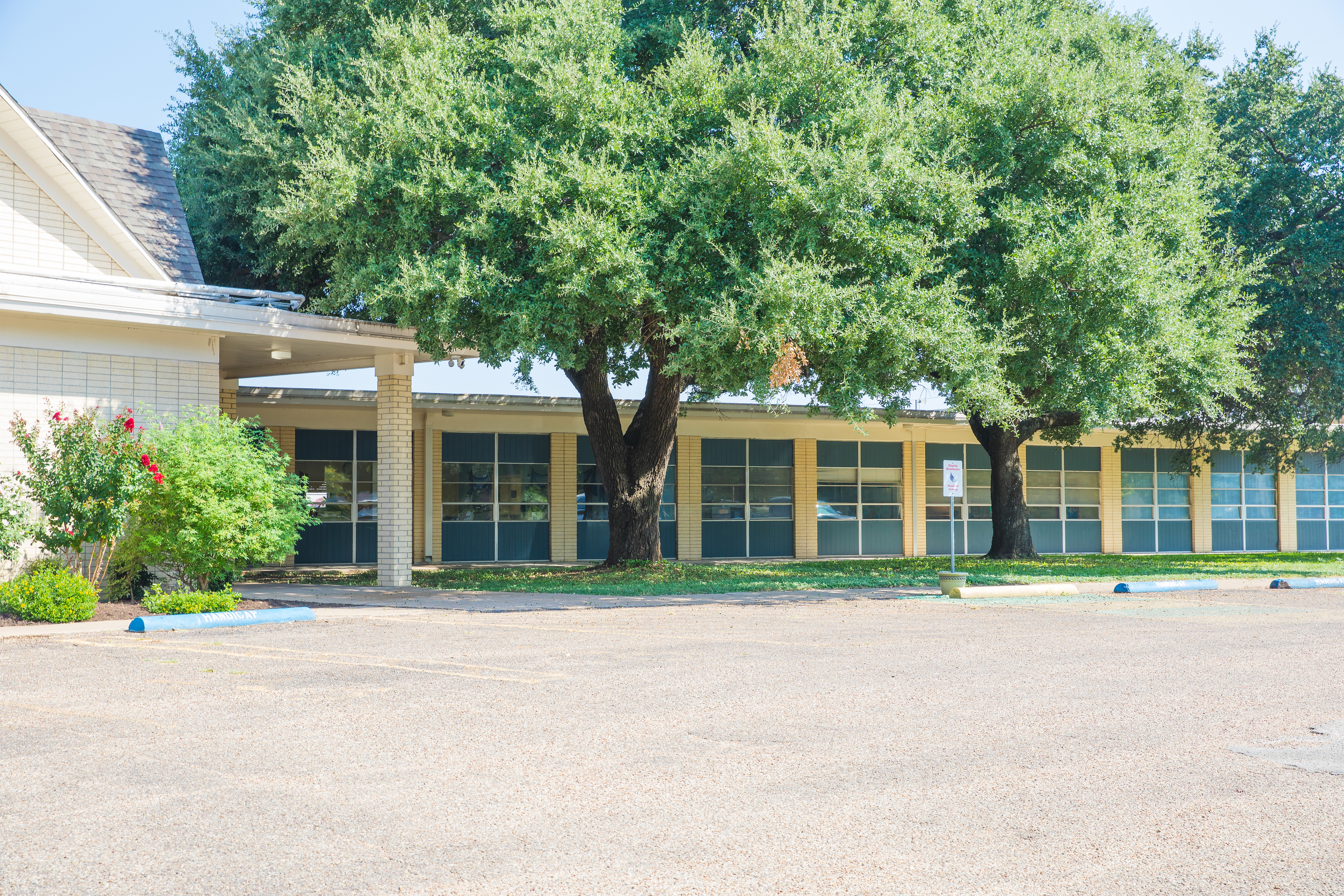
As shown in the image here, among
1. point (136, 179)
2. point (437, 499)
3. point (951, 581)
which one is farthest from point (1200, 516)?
point (136, 179)

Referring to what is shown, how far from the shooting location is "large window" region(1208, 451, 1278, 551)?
119 ft

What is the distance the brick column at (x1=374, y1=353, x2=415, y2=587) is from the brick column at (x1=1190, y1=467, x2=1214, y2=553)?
87.5ft

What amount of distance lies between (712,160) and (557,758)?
37.5 feet

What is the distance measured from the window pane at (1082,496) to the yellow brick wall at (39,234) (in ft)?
88.2

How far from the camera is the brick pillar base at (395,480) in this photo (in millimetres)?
18922

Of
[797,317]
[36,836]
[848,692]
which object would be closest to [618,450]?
[797,317]

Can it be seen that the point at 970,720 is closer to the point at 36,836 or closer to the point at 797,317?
the point at 36,836

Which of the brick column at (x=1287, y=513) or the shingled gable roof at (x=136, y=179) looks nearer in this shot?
the shingled gable roof at (x=136, y=179)

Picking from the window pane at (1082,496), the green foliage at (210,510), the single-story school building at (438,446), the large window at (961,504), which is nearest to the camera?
the green foliage at (210,510)

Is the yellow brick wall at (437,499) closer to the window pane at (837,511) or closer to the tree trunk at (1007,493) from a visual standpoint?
the window pane at (837,511)

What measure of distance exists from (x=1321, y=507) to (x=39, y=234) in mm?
37540

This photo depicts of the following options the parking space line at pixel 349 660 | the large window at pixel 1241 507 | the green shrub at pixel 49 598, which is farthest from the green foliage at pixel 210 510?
the large window at pixel 1241 507

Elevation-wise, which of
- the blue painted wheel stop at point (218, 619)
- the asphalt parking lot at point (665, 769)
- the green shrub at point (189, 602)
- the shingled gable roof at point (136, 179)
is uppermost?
the shingled gable roof at point (136, 179)

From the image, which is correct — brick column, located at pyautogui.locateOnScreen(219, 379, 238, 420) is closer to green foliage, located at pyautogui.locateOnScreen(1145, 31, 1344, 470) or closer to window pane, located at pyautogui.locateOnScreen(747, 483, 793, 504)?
window pane, located at pyautogui.locateOnScreen(747, 483, 793, 504)
